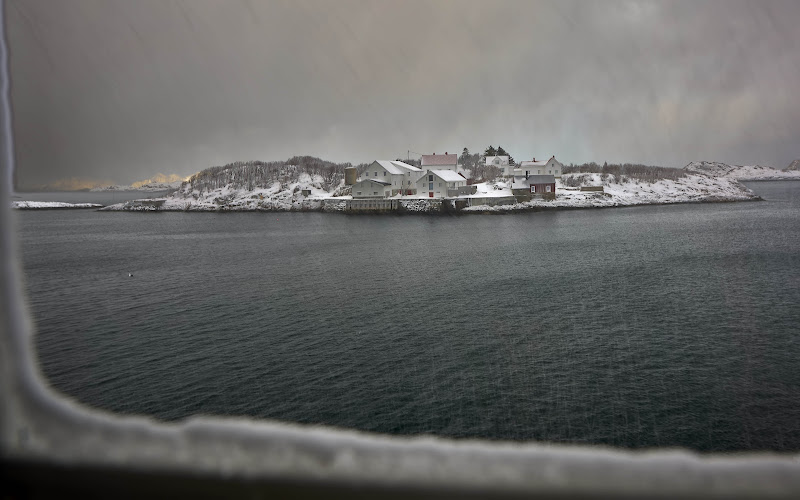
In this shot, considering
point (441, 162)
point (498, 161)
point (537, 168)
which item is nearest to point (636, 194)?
point (537, 168)

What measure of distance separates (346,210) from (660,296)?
225ft

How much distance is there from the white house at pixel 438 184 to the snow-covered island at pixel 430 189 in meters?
0.17

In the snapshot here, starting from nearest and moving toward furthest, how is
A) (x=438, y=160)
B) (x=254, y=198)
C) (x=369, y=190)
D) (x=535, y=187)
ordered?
1. (x=369, y=190)
2. (x=535, y=187)
3. (x=438, y=160)
4. (x=254, y=198)

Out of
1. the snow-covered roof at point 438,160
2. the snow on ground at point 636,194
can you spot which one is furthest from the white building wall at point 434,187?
the snow-covered roof at point 438,160

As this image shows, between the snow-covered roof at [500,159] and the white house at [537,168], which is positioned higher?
the snow-covered roof at [500,159]

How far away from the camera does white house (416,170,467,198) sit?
285 ft

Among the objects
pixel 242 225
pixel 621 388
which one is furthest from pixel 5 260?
pixel 242 225

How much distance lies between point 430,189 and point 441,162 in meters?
8.69

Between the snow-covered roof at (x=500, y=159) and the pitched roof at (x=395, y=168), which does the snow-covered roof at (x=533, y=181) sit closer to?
the pitched roof at (x=395, y=168)

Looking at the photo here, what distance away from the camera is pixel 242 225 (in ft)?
256

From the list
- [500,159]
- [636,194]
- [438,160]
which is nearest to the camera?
[438,160]

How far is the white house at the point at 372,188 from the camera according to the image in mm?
89812

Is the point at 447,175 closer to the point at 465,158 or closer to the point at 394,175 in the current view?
the point at 394,175

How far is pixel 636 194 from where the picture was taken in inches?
4274
